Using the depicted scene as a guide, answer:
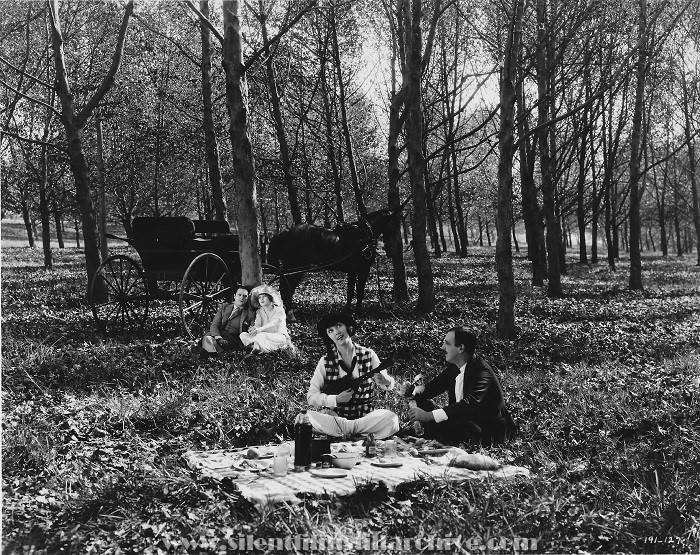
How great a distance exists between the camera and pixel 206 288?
12.8 meters

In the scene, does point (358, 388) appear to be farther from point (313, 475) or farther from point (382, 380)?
point (313, 475)

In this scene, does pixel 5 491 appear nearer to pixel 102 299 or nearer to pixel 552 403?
pixel 552 403

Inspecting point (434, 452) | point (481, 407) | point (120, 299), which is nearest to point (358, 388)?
point (434, 452)

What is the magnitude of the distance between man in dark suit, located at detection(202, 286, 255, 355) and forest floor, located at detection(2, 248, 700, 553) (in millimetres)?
471

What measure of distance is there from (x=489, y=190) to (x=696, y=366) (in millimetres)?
38002

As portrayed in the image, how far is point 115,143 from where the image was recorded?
1247 inches

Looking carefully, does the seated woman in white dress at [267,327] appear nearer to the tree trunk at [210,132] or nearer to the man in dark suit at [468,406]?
the man in dark suit at [468,406]

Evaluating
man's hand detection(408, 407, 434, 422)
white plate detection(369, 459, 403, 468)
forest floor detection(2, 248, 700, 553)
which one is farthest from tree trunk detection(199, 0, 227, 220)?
white plate detection(369, 459, 403, 468)

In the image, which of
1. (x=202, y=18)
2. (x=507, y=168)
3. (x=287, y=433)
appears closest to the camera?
(x=287, y=433)

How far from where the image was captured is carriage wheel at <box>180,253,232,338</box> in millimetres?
12430

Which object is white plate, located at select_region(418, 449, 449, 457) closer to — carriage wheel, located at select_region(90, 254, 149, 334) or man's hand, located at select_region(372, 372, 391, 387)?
man's hand, located at select_region(372, 372, 391, 387)

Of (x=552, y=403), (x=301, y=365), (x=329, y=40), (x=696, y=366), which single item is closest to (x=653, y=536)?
(x=552, y=403)

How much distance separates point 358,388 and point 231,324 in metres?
4.44

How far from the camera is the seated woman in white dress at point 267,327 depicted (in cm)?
1052
